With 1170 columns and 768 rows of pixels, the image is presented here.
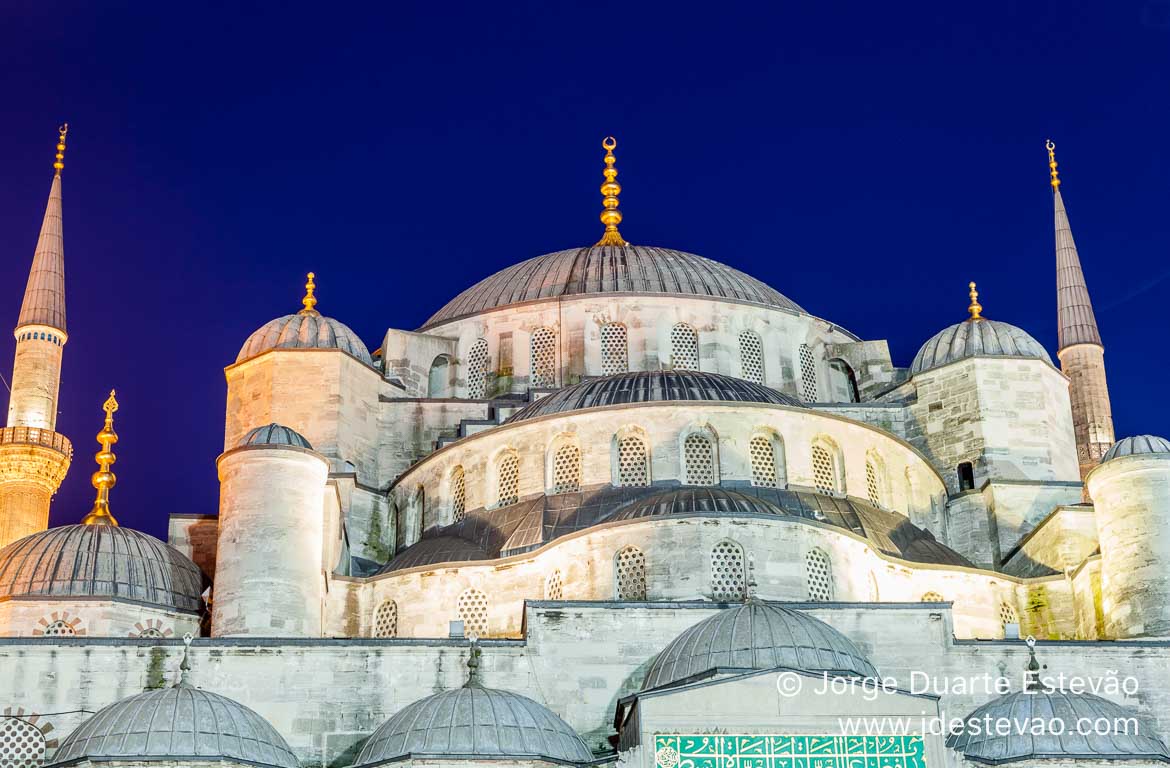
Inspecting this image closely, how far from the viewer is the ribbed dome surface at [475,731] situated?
89.4 feet

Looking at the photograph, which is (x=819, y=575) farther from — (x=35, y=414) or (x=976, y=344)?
(x=35, y=414)

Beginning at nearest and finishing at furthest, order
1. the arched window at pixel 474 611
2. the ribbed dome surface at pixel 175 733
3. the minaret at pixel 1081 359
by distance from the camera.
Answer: the ribbed dome surface at pixel 175 733 → the arched window at pixel 474 611 → the minaret at pixel 1081 359

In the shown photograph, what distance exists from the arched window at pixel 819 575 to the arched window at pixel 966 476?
8082 millimetres

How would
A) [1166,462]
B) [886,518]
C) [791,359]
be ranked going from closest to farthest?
[1166,462], [886,518], [791,359]

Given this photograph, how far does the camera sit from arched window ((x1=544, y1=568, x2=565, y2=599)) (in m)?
32.9

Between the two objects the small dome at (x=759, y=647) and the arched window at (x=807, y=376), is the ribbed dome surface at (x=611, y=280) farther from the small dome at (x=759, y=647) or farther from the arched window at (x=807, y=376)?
the small dome at (x=759, y=647)

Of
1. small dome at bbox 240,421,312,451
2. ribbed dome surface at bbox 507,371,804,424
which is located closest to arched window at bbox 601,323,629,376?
ribbed dome surface at bbox 507,371,804,424

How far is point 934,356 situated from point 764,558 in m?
11.0

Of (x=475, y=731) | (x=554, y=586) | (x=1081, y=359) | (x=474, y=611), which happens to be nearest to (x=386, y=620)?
(x=474, y=611)

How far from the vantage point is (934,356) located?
41438mm

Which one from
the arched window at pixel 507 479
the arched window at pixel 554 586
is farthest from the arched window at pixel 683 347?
the arched window at pixel 554 586

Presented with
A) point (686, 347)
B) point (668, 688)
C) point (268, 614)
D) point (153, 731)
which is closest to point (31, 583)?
point (268, 614)

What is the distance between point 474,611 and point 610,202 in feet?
57.5

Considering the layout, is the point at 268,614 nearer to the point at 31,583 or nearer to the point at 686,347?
the point at 31,583
